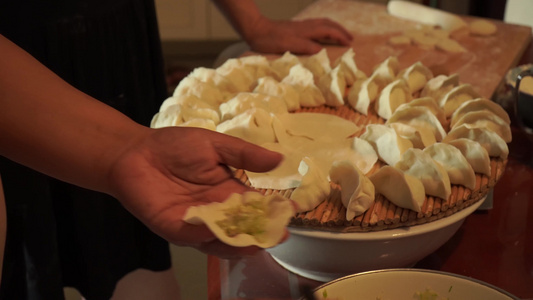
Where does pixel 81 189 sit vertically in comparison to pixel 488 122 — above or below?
below

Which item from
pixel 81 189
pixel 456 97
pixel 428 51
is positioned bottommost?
pixel 81 189

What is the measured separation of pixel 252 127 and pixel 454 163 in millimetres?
322

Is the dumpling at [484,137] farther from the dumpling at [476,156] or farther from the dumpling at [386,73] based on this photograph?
the dumpling at [386,73]

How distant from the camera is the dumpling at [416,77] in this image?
117 centimetres

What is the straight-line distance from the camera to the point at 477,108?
3.34 ft

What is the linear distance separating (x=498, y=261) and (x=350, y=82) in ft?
1.60

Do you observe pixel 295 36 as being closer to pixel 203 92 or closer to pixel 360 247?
pixel 203 92

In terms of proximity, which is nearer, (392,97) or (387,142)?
(387,142)

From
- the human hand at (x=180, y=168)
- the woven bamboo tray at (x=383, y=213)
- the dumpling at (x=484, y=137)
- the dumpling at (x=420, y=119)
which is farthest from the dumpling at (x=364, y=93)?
the human hand at (x=180, y=168)

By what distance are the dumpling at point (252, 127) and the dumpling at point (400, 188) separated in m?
0.23

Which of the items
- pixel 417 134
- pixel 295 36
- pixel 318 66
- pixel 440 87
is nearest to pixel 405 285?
pixel 417 134

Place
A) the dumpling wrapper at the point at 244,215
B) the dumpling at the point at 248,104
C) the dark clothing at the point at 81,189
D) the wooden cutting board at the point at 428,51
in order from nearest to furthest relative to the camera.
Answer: the dumpling wrapper at the point at 244,215
the dumpling at the point at 248,104
the dark clothing at the point at 81,189
the wooden cutting board at the point at 428,51

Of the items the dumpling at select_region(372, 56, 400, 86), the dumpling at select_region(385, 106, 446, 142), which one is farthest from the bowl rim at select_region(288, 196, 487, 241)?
the dumpling at select_region(372, 56, 400, 86)

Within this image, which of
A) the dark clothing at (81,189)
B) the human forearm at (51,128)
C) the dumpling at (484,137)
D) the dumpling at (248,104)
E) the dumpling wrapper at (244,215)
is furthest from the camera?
the dark clothing at (81,189)
